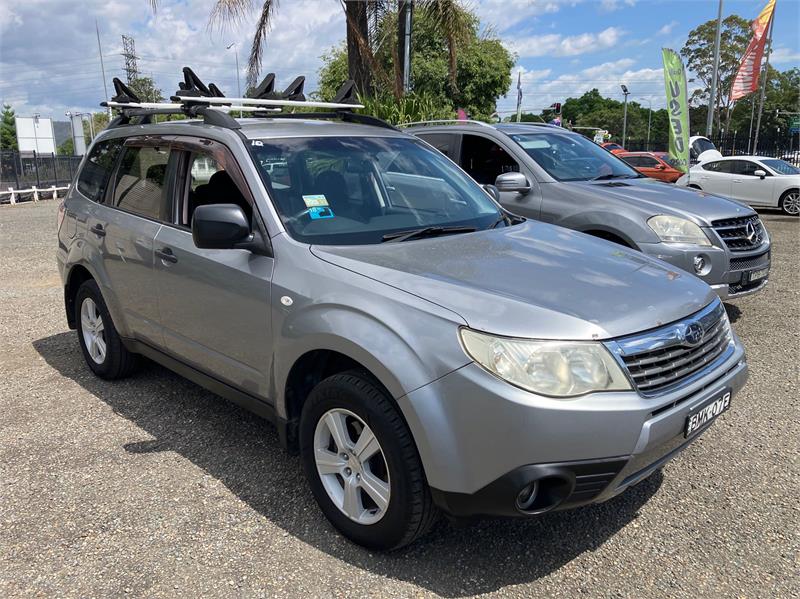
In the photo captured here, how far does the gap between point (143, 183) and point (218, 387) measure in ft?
4.90

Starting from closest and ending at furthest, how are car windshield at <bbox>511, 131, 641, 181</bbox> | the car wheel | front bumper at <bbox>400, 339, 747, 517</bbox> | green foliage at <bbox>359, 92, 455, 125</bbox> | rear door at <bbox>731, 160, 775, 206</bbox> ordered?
front bumper at <bbox>400, 339, 747, 517</bbox> < car windshield at <bbox>511, 131, 641, 181</bbox> < green foliage at <bbox>359, 92, 455, 125</bbox> < the car wheel < rear door at <bbox>731, 160, 775, 206</bbox>

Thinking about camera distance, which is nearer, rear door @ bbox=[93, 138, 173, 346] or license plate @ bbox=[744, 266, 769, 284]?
rear door @ bbox=[93, 138, 173, 346]

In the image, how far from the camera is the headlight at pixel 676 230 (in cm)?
547

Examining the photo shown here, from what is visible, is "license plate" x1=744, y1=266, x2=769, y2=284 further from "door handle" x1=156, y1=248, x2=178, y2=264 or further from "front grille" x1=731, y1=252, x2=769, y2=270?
"door handle" x1=156, y1=248, x2=178, y2=264

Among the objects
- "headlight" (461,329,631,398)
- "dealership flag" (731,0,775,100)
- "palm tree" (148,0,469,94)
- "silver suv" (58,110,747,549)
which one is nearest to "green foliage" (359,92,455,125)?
"palm tree" (148,0,469,94)

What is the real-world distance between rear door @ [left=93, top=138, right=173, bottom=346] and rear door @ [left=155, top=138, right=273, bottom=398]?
138mm

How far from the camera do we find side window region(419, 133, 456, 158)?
7.05 m

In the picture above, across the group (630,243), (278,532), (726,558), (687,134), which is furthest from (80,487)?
(687,134)

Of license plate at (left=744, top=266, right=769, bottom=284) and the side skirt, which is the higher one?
license plate at (left=744, top=266, right=769, bottom=284)

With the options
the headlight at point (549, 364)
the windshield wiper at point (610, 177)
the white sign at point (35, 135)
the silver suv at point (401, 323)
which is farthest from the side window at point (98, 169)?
the white sign at point (35, 135)

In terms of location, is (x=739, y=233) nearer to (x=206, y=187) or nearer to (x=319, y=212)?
(x=319, y=212)

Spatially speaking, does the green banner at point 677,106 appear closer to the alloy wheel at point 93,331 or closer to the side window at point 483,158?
the side window at point 483,158

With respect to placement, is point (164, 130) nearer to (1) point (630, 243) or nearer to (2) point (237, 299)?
(2) point (237, 299)

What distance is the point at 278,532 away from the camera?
3008mm
